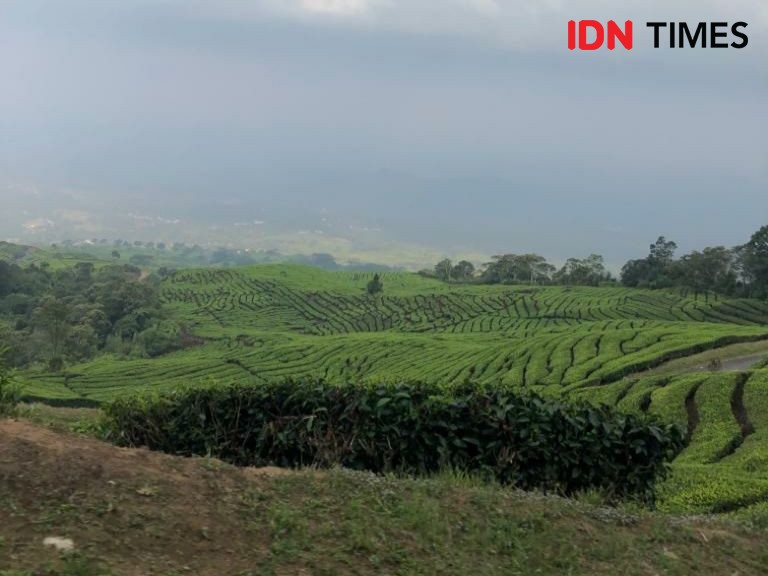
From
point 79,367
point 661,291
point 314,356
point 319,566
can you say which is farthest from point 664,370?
point 661,291

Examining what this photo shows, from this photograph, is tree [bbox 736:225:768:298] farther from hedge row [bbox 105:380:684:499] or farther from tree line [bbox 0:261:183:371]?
hedge row [bbox 105:380:684:499]

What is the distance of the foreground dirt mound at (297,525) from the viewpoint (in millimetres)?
3947

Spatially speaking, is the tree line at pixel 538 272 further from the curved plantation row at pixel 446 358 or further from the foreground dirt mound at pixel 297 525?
the foreground dirt mound at pixel 297 525

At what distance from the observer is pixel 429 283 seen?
11350 cm

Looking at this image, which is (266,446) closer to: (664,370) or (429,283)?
(664,370)

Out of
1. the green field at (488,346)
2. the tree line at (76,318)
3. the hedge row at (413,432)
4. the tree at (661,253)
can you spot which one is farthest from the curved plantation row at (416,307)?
the hedge row at (413,432)

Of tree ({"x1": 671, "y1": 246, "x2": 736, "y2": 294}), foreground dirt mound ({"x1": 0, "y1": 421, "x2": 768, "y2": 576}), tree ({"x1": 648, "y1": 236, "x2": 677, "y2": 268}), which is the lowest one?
foreground dirt mound ({"x1": 0, "y1": 421, "x2": 768, "y2": 576})

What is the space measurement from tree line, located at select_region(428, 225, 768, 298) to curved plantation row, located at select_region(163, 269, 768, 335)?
13.8 ft

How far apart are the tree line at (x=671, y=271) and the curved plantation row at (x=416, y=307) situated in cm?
421

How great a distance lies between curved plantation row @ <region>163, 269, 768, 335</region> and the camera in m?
64.1

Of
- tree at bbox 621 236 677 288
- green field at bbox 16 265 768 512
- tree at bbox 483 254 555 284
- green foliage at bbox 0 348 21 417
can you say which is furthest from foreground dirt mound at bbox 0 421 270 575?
tree at bbox 483 254 555 284

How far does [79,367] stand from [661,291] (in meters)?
64.3

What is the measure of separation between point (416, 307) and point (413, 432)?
80.1m

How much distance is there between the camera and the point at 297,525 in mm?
4473
